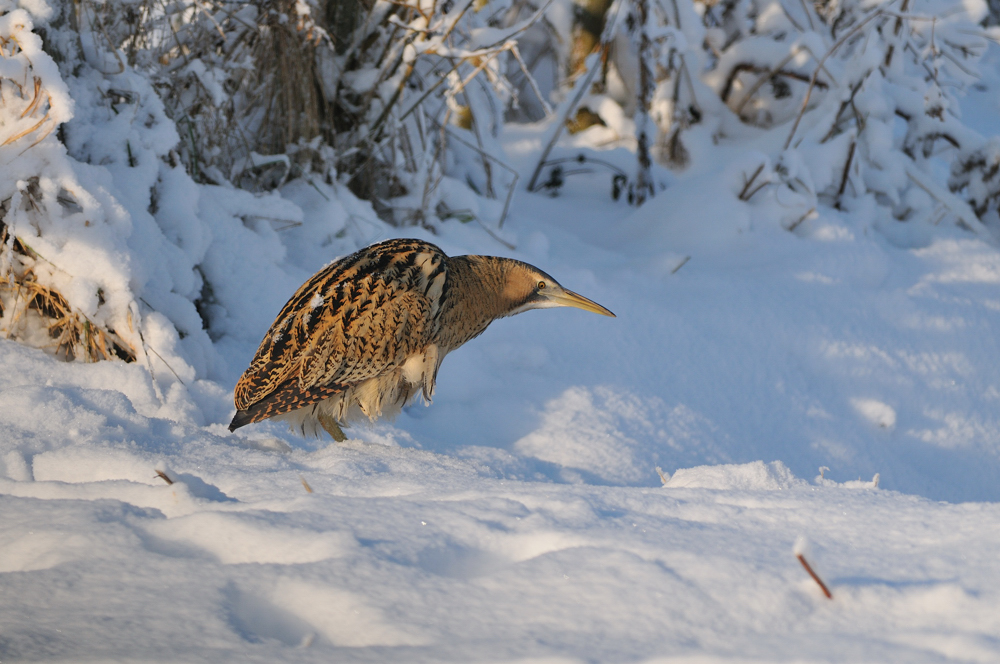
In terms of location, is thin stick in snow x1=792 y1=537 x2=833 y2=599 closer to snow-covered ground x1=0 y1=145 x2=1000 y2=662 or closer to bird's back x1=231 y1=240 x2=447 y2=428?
snow-covered ground x1=0 y1=145 x2=1000 y2=662

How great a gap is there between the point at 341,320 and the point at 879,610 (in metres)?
1.85

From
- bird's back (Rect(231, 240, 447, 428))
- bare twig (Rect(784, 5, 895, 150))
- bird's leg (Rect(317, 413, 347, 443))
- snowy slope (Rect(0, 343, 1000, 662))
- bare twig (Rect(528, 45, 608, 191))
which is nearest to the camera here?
snowy slope (Rect(0, 343, 1000, 662))

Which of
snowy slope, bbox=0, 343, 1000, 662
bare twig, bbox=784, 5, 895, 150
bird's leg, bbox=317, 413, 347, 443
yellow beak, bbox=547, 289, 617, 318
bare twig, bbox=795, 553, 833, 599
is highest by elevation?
bare twig, bbox=784, 5, 895, 150

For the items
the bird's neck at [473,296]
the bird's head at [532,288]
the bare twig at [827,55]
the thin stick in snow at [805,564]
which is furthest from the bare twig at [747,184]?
the thin stick in snow at [805,564]

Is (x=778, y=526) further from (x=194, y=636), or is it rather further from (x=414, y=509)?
(x=194, y=636)

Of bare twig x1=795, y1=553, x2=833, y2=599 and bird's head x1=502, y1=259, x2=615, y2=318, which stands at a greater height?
bare twig x1=795, y1=553, x2=833, y2=599

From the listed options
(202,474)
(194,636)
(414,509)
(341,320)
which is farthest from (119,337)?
(194,636)

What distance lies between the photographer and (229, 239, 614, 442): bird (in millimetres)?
2516

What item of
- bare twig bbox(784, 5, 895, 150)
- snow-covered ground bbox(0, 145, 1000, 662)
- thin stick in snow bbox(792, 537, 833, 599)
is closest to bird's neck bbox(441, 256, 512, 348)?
snow-covered ground bbox(0, 145, 1000, 662)

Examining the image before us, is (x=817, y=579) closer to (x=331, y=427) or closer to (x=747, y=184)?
(x=331, y=427)

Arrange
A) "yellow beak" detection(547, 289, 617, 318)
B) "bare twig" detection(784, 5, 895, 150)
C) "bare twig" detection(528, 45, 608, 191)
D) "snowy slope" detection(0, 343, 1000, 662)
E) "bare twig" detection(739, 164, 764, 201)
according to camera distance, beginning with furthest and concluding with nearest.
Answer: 1. "bare twig" detection(528, 45, 608, 191)
2. "bare twig" detection(784, 5, 895, 150)
3. "bare twig" detection(739, 164, 764, 201)
4. "yellow beak" detection(547, 289, 617, 318)
5. "snowy slope" detection(0, 343, 1000, 662)

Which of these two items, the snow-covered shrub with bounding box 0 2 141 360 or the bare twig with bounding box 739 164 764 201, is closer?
the snow-covered shrub with bounding box 0 2 141 360

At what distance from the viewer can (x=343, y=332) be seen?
8.43 feet

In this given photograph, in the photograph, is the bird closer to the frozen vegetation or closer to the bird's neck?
the bird's neck
